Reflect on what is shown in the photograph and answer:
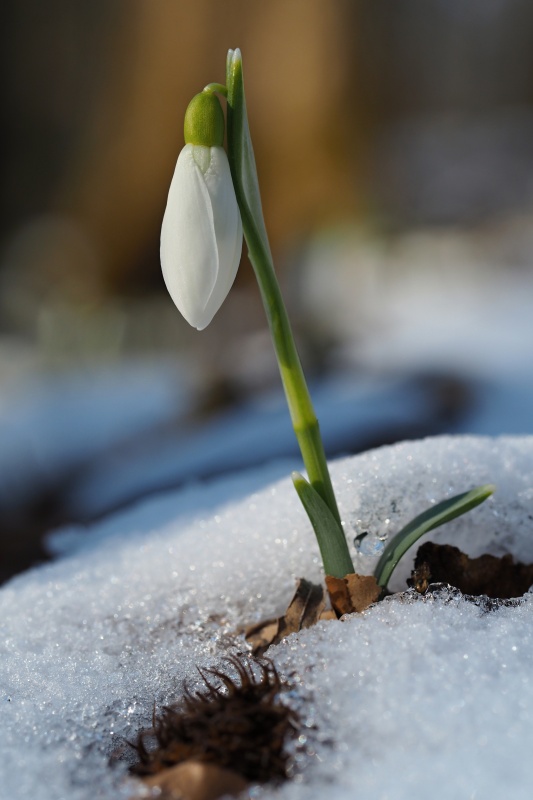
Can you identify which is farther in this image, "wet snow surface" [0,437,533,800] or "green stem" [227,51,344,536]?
"green stem" [227,51,344,536]

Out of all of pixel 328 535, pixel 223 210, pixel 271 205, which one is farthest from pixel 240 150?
pixel 271 205

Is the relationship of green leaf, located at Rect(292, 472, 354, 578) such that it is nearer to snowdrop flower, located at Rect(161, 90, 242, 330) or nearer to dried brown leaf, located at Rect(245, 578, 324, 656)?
dried brown leaf, located at Rect(245, 578, 324, 656)

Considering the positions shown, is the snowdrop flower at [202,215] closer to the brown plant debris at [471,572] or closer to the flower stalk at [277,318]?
the flower stalk at [277,318]

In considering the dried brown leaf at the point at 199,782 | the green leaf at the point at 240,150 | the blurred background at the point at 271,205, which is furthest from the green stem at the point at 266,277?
the blurred background at the point at 271,205

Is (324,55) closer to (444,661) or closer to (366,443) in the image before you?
(366,443)

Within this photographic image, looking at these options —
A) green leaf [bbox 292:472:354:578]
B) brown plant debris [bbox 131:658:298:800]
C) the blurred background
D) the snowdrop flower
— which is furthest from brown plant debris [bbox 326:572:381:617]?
the blurred background

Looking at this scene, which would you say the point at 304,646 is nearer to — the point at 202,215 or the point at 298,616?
the point at 298,616

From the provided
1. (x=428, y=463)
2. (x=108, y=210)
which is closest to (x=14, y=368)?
(x=108, y=210)
